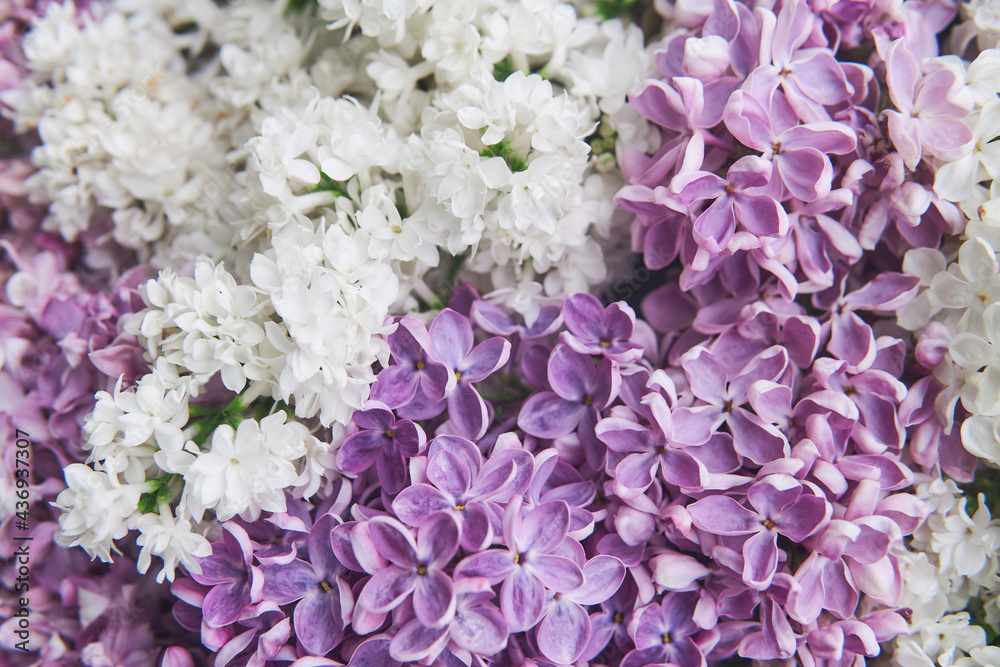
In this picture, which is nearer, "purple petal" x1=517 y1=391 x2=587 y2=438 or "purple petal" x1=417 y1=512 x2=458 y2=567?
"purple petal" x1=417 y1=512 x2=458 y2=567

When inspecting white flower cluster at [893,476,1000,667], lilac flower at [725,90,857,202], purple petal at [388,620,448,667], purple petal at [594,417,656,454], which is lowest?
white flower cluster at [893,476,1000,667]

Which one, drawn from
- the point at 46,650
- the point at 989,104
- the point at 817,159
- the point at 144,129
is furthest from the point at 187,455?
the point at 989,104

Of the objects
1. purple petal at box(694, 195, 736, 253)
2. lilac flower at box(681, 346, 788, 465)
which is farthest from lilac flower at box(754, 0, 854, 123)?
lilac flower at box(681, 346, 788, 465)

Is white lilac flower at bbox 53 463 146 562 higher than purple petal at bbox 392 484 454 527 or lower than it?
higher

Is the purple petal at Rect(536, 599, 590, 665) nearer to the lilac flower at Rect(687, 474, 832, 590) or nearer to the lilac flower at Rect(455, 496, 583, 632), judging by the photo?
the lilac flower at Rect(455, 496, 583, 632)

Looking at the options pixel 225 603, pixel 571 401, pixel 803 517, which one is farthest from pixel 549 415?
pixel 225 603

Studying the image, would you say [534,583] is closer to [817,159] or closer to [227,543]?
[227,543]
